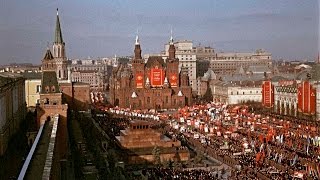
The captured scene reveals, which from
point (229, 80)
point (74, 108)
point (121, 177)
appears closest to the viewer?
point (121, 177)

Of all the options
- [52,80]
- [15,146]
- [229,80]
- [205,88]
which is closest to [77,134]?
[52,80]

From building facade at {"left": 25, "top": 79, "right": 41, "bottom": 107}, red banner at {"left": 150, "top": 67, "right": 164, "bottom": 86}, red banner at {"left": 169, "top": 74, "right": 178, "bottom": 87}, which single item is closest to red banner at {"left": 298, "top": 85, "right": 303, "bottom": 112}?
red banner at {"left": 169, "top": 74, "right": 178, "bottom": 87}

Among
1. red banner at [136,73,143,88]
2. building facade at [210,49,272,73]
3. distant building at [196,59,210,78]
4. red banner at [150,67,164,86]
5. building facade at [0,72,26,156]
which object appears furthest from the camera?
building facade at [210,49,272,73]

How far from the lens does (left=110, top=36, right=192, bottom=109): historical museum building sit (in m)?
57.9

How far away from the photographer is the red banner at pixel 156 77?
59.2m

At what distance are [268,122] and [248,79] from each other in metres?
29.1

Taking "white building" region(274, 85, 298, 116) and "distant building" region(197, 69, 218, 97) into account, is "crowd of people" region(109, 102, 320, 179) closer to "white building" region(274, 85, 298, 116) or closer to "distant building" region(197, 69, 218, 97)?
"white building" region(274, 85, 298, 116)

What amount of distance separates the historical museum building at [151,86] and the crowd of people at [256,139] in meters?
7.77

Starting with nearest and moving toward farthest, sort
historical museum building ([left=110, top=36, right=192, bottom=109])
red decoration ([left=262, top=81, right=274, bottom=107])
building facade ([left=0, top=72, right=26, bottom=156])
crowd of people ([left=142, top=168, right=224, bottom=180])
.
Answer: crowd of people ([left=142, top=168, right=224, bottom=180]), building facade ([left=0, top=72, right=26, bottom=156]), red decoration ([left=262, top=81, right=274, bottom=107]), historical museum building ([left=110, top=36, right=192, bottom=109])

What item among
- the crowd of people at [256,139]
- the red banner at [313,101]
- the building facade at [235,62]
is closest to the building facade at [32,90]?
the crowd of people at [256,139]

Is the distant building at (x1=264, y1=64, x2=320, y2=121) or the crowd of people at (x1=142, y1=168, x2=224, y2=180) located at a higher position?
the distant building at (x1=264, y1=64, x2=320, y2=121)

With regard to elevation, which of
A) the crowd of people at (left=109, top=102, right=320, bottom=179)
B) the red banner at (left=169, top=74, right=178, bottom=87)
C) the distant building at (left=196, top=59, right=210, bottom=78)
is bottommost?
the crowd of people at (left=109, top=102, right=320, bottom=179)

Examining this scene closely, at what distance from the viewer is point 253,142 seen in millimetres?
29781

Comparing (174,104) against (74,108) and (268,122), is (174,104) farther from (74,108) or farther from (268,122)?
(268,122)
